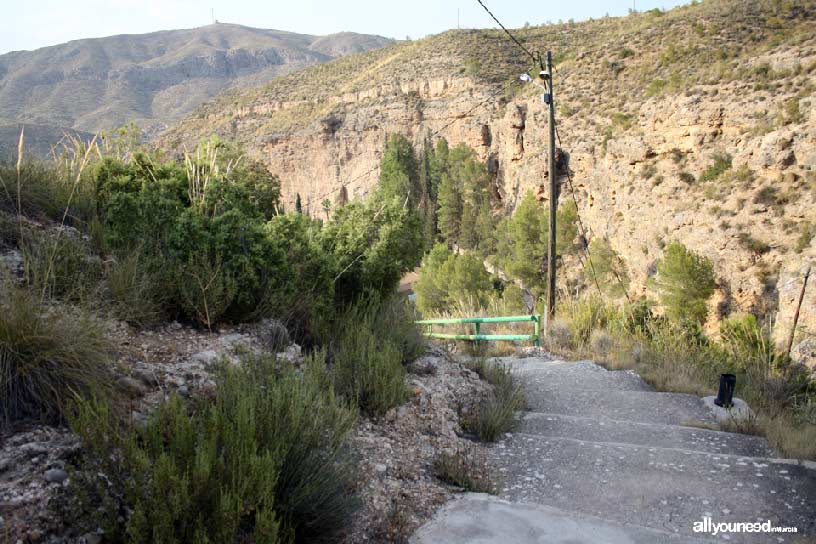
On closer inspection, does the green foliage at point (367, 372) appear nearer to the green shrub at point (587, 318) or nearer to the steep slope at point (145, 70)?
the green shrub at point (587, 318)

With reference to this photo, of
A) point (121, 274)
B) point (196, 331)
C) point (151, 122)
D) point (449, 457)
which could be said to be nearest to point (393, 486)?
point (449, 457)

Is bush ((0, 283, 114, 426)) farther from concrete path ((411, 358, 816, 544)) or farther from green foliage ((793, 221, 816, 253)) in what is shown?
green foliage ((793, 221, 816, 253))

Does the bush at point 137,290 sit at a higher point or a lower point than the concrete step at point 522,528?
higher

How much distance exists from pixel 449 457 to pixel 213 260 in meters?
2.78

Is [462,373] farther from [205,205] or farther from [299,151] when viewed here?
[299,151]

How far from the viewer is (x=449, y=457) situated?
14.1ft

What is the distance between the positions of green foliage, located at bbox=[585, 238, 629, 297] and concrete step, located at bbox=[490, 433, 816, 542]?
25192 mm

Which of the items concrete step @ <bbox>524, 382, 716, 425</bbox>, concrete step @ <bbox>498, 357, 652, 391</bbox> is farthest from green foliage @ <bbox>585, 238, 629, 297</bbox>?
concrete step @ <bbox>524, 382, 716, 425</bbox>

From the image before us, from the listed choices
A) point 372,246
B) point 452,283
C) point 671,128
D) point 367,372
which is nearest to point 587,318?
point 372,246

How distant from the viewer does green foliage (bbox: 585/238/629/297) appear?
96.0 feet

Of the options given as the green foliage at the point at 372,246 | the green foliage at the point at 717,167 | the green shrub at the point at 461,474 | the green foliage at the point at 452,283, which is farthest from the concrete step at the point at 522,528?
the green foliage at the point at 717,167

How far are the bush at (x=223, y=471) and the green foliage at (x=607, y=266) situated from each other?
27.5 m

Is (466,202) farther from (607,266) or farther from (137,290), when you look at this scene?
(137,290)

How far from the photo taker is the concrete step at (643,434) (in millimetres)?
5258
